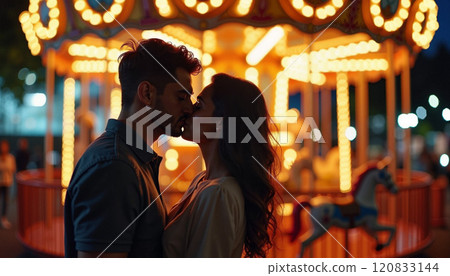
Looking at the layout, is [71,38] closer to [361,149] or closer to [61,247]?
[61,247]

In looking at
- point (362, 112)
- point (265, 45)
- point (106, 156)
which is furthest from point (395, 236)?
point (106, 156)

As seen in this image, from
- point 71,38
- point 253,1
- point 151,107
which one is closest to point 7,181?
point 71,38

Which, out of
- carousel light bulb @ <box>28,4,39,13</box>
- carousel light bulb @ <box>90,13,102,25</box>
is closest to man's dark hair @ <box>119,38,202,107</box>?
carousel light bulb @ <box>90,13,102,25</box>

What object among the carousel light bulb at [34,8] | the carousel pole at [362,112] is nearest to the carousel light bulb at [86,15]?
the carousel light bulb at [34,8]

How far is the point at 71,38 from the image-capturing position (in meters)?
5.37

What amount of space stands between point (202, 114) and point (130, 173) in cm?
43

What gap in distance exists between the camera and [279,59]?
7590 millimetres

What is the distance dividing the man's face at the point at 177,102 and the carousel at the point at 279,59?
212 cm

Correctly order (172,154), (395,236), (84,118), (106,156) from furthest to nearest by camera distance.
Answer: (84,118), (172,154), (395,236), (106,156)

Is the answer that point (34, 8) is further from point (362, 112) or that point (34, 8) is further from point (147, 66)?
point (362, 112)

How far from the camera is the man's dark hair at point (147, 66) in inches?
68.4

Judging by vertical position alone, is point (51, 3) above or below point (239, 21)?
above

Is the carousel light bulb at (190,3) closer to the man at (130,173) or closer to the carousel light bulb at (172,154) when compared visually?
the man at (130,173)
